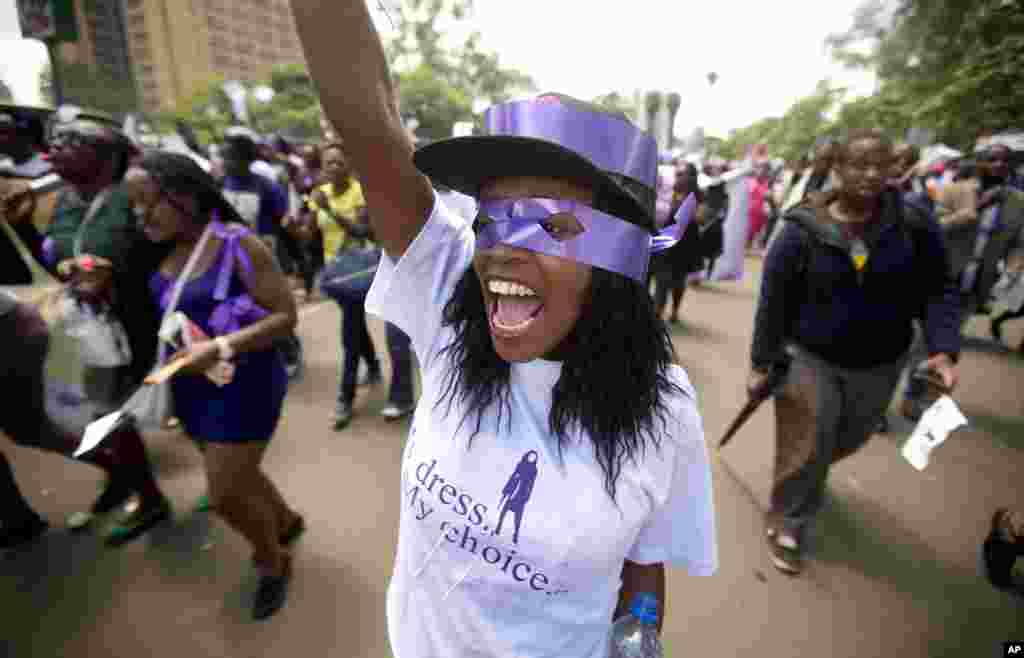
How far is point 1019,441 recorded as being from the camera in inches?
162

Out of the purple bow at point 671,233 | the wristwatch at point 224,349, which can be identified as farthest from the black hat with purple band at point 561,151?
the wristwatch at point 224,349

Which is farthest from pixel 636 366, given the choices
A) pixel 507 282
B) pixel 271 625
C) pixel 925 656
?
pixel 925 656

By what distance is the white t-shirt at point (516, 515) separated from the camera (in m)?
1.03

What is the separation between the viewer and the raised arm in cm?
87

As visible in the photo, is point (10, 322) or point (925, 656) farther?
point (10, 322)

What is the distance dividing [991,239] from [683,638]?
18.6ft

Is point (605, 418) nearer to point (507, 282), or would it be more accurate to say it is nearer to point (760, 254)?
point (507, 282)

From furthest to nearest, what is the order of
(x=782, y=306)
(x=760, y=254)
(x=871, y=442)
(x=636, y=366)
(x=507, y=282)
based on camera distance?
(x=760, y=254) → (x=871, y=442) → (x=782, y=306) → (x=636, y=366) → (x=507, y=282)

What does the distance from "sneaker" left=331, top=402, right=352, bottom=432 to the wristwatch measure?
79.5 inches

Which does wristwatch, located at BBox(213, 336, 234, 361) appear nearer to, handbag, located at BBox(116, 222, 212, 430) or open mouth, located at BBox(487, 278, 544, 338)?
handbag, located at BBox(116, 222, 212, 430)

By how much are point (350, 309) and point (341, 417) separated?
33.2 inches

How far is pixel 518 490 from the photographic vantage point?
1029mm

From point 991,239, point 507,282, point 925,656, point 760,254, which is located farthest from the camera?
point 760,254

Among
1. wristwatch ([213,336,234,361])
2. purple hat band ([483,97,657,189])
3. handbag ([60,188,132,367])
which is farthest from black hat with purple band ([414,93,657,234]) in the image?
handbag ([60,188,132,367])
